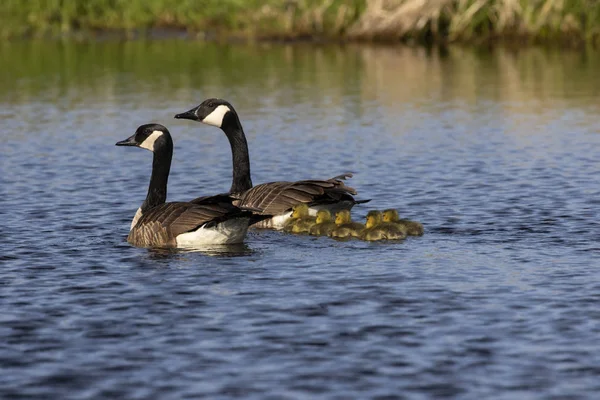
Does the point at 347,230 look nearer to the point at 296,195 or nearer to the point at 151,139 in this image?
the point at 296,195

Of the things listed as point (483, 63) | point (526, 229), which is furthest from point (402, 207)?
point (483, 63)

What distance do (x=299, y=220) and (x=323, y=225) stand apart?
52 centimetres

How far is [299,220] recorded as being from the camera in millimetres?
16484

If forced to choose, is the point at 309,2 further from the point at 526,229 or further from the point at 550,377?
the point at 550,377

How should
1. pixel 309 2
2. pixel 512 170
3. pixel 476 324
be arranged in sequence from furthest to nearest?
pixel 309 2
pixel 512 170
pixel 476 324

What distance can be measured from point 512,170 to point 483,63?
24445mm

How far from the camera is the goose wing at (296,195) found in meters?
16.7

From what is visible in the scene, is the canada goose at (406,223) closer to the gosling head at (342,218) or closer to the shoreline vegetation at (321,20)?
the gosling head at (342,218)

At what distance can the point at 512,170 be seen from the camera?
22328 mm

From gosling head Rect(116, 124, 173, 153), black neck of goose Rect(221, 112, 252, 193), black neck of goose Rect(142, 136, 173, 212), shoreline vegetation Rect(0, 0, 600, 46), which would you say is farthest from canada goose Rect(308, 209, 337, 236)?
shoreline vegetation Rect(0, 0, 600, 46)

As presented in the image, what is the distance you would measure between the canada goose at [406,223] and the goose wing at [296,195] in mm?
882

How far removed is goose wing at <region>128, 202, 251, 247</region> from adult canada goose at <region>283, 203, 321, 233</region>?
1404 millimetres

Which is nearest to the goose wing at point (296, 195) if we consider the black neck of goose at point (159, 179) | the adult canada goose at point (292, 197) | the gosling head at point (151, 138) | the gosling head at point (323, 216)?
the adult canada goose at point (292, 197)

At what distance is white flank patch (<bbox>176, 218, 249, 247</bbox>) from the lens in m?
15.2
